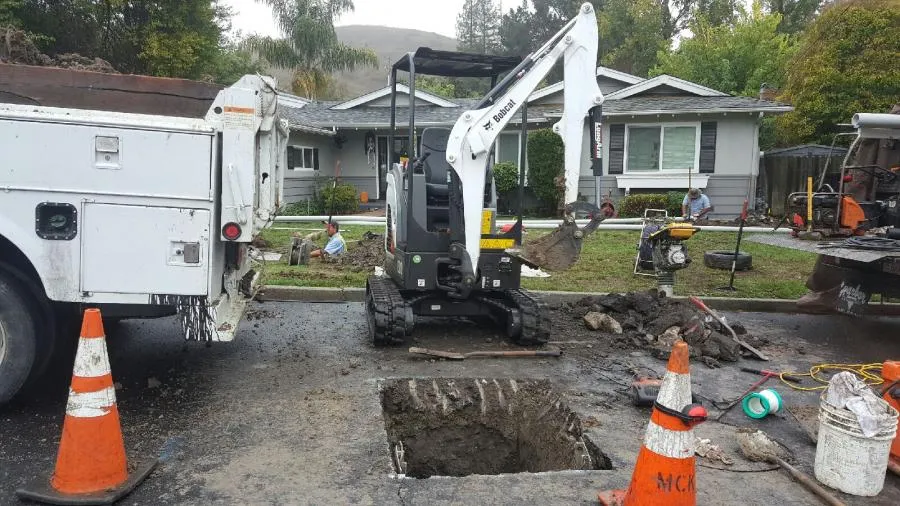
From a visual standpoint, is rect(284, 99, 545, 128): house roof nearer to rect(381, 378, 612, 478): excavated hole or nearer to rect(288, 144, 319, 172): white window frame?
rect(288, 144, 319, 172): white window frame

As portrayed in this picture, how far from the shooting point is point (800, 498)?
3797 mm

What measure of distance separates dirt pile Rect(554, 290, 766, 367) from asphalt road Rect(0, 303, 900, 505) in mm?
324

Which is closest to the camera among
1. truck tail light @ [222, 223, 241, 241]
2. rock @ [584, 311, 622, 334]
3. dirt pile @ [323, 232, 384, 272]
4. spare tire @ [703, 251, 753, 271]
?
truck tail light @ [222, 223, 241, 241]

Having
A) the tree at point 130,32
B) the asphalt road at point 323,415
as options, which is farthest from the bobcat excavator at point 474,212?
the tree at point 130,32

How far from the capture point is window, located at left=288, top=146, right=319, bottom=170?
2073cm

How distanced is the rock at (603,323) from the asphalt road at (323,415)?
0.72 meters

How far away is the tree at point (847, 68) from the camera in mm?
21438

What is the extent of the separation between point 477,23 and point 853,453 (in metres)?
72.8

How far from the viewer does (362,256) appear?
11539 mm

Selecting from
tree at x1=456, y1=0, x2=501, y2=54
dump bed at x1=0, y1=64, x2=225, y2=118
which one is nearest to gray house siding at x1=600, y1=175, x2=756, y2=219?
dump bed at x1=0, y1=64, x2=225, y2=118

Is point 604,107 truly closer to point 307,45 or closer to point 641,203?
point 641,203

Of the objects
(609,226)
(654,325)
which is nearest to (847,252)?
(654,325)

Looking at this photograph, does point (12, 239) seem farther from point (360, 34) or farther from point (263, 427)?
→ point (360, 34)

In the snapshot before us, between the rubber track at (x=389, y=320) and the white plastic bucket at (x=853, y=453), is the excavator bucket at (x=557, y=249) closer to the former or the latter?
the rubber track at (x=389, y=320)
